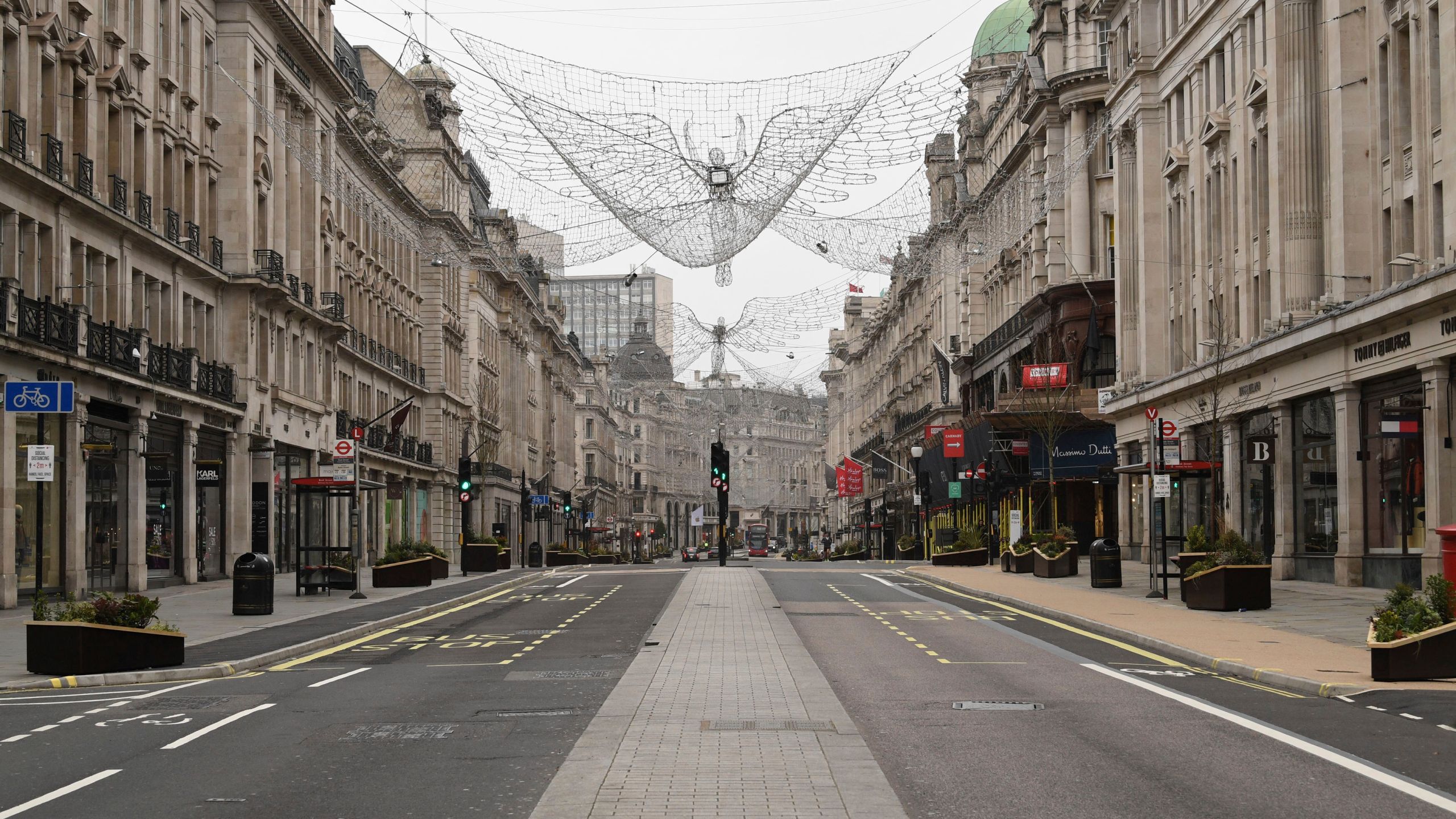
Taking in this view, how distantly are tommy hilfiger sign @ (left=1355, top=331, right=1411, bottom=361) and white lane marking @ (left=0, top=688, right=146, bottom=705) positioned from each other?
2647cm

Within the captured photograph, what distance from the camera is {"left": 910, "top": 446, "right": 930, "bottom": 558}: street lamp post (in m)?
73.9

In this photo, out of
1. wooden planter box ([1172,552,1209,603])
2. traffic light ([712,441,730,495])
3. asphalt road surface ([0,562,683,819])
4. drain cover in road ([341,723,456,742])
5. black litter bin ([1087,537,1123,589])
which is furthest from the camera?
traffic light ([712,441,730,495])

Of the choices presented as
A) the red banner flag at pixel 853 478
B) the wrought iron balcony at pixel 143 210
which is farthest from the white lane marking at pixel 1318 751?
the red banner flag at pixel 853 478

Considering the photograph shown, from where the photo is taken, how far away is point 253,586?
30.5 metres

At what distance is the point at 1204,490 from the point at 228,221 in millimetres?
32956

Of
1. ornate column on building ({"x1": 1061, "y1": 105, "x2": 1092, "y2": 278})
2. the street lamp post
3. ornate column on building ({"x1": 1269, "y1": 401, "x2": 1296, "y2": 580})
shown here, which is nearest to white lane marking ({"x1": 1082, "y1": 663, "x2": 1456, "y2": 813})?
ornate column on building ({"x1": 1269, "y1": 401, "x2": 1296, "y2": 580})

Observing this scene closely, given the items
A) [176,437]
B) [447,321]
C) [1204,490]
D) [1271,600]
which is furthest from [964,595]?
[447,321]

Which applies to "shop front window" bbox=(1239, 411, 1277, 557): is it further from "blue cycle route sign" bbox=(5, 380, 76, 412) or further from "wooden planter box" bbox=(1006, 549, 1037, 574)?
"blue cycle route sign" bbox=(5, 380, 76, 412)

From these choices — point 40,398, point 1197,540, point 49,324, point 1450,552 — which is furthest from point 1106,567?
point 49,324

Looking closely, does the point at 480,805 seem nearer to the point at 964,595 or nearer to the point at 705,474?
the point at 964,595

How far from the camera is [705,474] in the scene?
621 feet

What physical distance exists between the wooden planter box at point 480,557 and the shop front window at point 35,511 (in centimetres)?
2180

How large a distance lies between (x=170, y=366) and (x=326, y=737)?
32556 mm

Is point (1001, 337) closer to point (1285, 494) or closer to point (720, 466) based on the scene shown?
point (720, 466)
